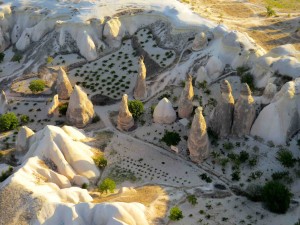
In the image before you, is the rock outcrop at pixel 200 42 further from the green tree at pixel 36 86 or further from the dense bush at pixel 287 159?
the green tree at pixel 36 86

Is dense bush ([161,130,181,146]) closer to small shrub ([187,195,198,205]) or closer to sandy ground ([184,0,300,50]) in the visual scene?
small shrub ([187,195,198,205])

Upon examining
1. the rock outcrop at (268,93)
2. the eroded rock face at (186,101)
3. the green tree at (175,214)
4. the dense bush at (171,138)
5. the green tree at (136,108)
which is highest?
the rock outcrop at (268,93)

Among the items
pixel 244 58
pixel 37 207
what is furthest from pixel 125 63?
pixel 37 207

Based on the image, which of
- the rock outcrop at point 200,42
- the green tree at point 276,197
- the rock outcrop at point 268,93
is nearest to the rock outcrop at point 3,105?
the rock outcrop at point 200,42

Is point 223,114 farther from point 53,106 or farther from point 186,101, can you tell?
point 53,106

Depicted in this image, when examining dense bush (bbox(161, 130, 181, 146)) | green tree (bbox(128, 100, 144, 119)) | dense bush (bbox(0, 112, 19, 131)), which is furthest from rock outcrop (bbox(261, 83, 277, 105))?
dense bush (bbox(0, 112, 19, 131))

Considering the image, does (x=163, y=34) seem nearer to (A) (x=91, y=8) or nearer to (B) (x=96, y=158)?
(A) (x=91, y=8)

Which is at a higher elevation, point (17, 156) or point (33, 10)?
point (33, 10)
